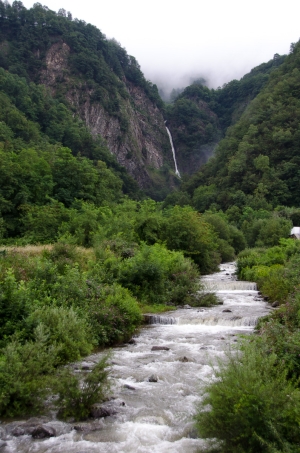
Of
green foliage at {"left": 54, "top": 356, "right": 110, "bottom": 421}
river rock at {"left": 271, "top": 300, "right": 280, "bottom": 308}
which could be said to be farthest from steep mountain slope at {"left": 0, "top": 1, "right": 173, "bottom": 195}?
green foliage at {"left": 54, "top": 356, "right": 110, "bottom": 421}

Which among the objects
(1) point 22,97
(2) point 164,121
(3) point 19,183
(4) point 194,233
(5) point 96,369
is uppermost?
(2) point 164,121

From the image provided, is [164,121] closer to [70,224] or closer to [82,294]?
[70,224]

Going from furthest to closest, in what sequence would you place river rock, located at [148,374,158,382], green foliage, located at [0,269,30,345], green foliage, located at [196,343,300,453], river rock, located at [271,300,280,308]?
river rock, located at [271,300,280,308]
green foliage, located at [0,269,30,345]
river rock, located at [148,374,158,382]
green foliage, located at [196,343,300,453]

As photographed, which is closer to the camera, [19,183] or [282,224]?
[19,183]

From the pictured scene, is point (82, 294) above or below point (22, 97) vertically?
below

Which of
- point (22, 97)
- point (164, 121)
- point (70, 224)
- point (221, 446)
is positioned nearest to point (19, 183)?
point (70, 224)

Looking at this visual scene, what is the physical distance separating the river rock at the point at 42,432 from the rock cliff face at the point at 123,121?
414ft

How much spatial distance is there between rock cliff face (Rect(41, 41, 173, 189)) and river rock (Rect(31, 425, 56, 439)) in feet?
414

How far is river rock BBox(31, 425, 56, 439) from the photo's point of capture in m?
7.34

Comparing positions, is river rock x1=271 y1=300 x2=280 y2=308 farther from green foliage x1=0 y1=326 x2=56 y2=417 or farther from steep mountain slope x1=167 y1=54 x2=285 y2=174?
steep mountain slope x1=167 y1=54 x2=285 y2=174

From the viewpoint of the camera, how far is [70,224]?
34219 millimetres

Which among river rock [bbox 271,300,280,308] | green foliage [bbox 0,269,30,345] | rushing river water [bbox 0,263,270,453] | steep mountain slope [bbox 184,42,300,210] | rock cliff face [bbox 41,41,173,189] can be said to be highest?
rock cliff face [bbox 41,41,173,189]

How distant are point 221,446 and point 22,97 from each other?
10164cm

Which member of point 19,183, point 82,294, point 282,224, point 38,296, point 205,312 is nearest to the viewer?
point 38,296
